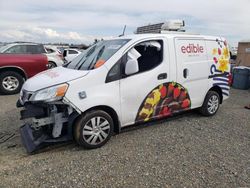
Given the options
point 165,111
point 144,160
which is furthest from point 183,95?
point 144,160

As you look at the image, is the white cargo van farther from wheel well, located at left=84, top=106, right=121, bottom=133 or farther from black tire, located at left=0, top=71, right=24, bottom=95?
black tire, located at left=0, top=71, right=24, bottom=95

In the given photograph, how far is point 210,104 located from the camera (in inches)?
199

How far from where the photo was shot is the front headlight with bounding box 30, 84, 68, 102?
3.16 m

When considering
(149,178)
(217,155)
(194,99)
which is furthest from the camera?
(194,99)

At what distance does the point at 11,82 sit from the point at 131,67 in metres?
5.38

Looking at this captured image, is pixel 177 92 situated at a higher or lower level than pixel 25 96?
lower

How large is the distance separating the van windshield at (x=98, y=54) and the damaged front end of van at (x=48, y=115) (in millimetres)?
702

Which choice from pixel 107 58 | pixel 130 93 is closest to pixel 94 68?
pixel 107 58

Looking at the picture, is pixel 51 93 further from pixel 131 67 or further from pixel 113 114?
pixel 131 67

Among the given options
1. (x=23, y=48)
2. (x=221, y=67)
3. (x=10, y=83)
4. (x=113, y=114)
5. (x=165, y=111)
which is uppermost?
(x=23, y=48)

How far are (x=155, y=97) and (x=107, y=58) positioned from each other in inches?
45.0

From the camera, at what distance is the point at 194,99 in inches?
187

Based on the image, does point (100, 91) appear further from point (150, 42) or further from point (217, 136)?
point (217, 136)

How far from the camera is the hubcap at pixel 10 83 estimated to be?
721 cm
